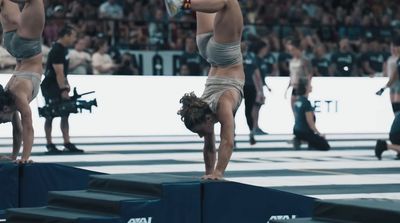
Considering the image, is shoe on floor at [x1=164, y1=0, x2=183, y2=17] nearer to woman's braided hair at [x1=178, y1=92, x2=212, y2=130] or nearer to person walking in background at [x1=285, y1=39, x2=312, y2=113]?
woman's braided hair at [x1=178, y1=92, x2=212, y2=130]

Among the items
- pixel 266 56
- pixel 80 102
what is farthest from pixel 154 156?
pixel 266 56

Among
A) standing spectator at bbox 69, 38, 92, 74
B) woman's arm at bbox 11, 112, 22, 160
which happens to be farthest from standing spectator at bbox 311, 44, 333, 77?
woman's arm at bbox 11, 112, 22, 160

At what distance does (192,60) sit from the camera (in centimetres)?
2500

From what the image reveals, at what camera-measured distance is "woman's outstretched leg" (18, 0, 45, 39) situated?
11.5 m

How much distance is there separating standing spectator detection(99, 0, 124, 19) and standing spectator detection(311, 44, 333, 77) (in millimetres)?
4549

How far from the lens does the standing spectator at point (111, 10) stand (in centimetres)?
2636

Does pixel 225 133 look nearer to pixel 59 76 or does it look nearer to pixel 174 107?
pixel 59 76

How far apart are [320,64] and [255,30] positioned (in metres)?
1.98

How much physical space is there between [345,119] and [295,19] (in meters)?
6.59

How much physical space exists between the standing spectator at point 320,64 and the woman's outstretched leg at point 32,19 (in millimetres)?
14751

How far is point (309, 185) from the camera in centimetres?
1350

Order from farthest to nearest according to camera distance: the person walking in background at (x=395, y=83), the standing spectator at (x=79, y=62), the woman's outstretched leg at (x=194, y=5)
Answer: the standing spectator at (x=79, y=62) → the person walking in background at (x=395, y=83) → the woman's outstretched leg at (x=194, y=5)

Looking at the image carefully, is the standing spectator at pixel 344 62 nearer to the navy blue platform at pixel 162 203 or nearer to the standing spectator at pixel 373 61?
the standing spectator at pixel 373 61

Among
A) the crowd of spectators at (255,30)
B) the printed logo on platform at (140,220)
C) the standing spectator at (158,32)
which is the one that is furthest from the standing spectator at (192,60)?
the printed logo on platform at (140,220)
